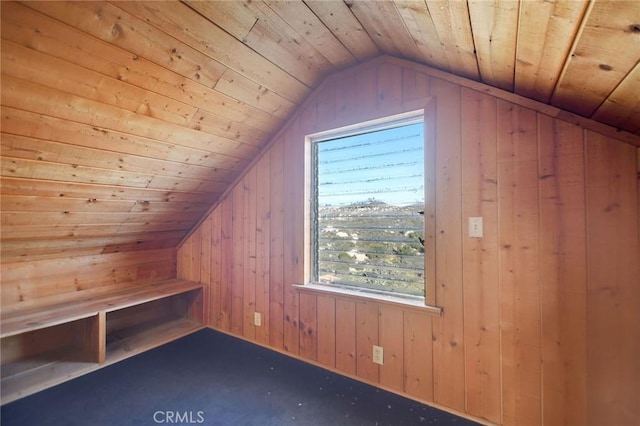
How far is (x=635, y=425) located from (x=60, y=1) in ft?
10.3

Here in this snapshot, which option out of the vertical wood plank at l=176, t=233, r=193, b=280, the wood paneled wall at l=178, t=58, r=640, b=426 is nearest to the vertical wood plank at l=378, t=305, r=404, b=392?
the wood paneled wall at l=178, t=58, r=640, b=426

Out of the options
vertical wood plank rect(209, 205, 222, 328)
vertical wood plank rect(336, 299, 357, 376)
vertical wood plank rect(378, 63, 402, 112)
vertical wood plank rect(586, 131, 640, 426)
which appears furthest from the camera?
vertical wood plank rect(209, 205, 222, 328)

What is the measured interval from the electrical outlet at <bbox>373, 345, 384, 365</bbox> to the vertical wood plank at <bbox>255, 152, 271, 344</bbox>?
1.02 m

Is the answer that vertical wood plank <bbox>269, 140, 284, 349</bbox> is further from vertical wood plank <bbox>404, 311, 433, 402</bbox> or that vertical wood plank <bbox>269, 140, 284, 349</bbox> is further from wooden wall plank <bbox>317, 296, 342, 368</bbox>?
vertical wood plank <bbox>404, 311, 433, 402</bbox>

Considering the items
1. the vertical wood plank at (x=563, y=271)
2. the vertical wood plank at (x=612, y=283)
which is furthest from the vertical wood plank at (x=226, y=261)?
the vertical wood plank at (x=612, y=283)

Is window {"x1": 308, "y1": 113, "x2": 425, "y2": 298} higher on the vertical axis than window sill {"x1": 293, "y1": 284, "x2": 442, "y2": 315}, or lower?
higher

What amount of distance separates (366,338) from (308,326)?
0.51 metres

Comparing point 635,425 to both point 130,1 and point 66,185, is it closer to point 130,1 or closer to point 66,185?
point 130,1

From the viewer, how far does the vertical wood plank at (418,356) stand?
175cm

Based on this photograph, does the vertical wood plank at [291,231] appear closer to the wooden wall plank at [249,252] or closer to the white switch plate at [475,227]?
the wooden wall plank at [249,252]

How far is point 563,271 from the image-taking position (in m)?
1.42

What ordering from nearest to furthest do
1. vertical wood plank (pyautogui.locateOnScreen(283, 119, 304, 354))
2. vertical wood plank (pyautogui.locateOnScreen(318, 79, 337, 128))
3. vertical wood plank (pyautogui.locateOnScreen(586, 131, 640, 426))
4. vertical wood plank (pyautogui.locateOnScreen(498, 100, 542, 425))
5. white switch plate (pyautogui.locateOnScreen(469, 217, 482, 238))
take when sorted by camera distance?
vertical wood plank (pyautogui.locateOnScreen(586, 131, 640, 426)), vertical wood plank (pyautogui.locateOnScreen(498, 100, 542, 425)), white switch plate (pyautogui.locateOnScreen(469, 217, 482, 238)), vertical wood plank (pyautogui.locateOnScreen(318, 79, 337, 128)), vertical wood plank (pyautogui.locateOnScreen(283, 119, 304, 354))

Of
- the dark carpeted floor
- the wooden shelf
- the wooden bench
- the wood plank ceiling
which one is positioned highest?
the wood plank ceiling

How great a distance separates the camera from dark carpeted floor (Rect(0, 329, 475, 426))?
1.63 m
